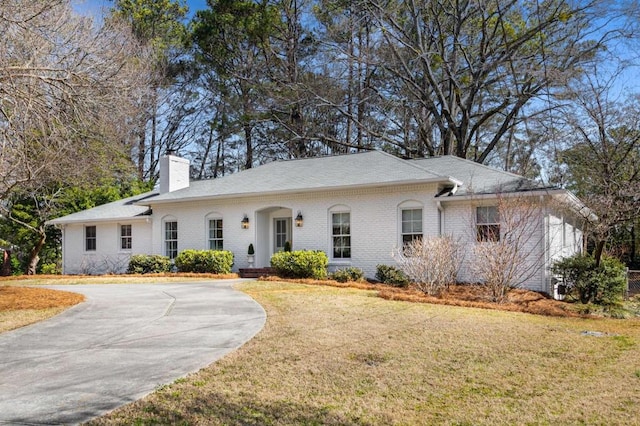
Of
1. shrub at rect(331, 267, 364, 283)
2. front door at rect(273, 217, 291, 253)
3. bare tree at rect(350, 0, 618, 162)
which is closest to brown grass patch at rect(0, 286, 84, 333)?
shrub at rect(331, 267, 364, 283)

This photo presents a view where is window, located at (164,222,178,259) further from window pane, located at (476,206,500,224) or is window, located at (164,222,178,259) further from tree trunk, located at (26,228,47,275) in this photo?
window pane, located at (476,206,500,224)

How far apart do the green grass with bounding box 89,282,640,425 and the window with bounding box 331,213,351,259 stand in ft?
27.6

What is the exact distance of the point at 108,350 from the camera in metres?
6.89

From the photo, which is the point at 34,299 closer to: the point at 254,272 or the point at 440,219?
the point at 254,272

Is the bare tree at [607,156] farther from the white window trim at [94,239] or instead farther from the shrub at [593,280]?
the white window trim at [94,239]

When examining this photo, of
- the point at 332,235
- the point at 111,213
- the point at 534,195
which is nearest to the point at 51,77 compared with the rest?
the point at 332,235

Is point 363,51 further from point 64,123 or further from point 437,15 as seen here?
point 64,123

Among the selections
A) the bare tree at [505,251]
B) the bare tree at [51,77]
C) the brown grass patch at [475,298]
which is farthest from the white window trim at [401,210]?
the bare tree at [51,77]

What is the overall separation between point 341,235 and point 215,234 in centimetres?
565

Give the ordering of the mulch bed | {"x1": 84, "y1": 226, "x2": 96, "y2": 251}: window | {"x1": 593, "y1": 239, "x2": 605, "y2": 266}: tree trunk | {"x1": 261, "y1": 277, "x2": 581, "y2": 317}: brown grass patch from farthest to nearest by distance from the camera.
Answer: {"x1": 84, "y1": 226, "x2": 96, "y2": 251}: window, {"x1": 593, "y1": 239, "x2": 605, "y2": 266}: tree trunk, {"x1": 261, "y1": 277, "x2": 581, "y2": 317}: brown grass patch, the mulch bed

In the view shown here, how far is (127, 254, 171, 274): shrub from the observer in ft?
67.7

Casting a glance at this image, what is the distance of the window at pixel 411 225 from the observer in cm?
1652

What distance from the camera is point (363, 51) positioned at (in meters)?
26.9

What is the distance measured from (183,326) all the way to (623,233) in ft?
75.9
